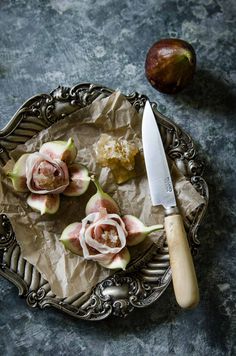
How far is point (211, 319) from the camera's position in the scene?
1.38 m

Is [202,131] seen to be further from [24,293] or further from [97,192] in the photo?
[24,293]

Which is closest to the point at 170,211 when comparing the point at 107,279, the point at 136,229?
the point at 136,229

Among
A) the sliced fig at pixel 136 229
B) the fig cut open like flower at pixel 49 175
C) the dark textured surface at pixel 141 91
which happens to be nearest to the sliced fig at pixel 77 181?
the fig cut open like flower at pixel 49 175

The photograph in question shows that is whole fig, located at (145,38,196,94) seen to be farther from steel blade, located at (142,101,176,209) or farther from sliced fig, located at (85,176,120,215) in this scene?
sliced fig, located at (85,176,120,215)

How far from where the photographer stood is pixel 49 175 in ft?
4.22

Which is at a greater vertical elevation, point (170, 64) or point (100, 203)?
point (170, 64)

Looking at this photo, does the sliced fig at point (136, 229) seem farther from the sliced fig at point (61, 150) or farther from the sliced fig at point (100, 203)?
the sliced fig at point (61, 150)

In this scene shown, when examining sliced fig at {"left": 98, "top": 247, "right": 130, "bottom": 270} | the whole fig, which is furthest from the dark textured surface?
sliced fig at {"left": 98, "top": 247, "right": 130, "bottom": 270}

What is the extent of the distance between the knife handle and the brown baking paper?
65mm

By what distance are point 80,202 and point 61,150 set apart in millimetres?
122

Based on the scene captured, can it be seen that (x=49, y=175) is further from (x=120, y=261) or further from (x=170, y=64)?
(x=170, y=64)

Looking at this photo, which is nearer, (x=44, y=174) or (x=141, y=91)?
(x=44, y=174)

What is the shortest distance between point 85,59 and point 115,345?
67cm

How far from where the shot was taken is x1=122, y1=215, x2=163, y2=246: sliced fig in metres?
1.28
